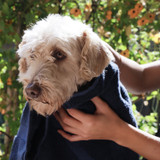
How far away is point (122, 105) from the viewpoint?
1.04 metres

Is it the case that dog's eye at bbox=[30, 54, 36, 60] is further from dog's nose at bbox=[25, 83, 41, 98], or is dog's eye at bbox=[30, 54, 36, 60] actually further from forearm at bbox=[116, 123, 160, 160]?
forearm at bbox=[116, 123, 160, 160]

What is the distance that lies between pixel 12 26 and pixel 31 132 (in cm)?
86

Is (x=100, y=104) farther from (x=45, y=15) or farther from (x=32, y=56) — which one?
(x=45, y=15)

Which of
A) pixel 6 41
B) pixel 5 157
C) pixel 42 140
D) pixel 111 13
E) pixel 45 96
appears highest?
pixel 111 13

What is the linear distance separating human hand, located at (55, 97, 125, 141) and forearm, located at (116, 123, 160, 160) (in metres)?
0.02

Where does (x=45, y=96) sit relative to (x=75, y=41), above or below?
below

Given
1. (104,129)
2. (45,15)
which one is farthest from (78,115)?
(45,15)

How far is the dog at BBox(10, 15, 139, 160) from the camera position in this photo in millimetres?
911

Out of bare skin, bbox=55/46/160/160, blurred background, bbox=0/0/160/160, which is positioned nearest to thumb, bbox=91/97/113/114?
bare skin, bbox=55/46/160/160

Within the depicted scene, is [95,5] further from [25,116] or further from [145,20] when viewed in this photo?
[25,116]

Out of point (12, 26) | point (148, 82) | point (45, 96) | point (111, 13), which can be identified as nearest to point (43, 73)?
point (45, 96)

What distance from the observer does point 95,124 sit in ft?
3.34

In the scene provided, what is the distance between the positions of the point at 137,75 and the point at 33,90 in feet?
2.30

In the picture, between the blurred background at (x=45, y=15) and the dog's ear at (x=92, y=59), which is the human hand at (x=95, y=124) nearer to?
the dog's ear at (x=92, y=59)
